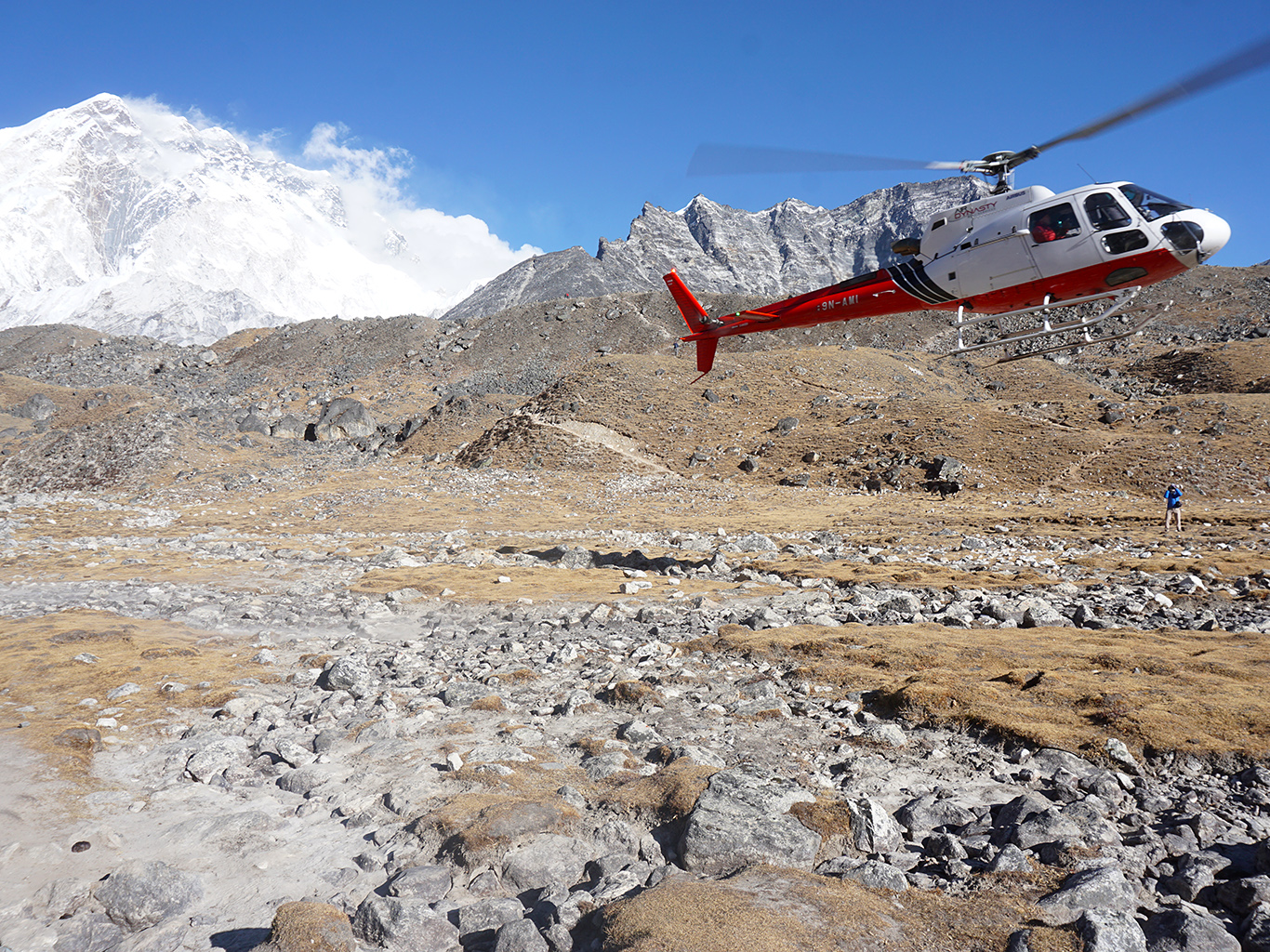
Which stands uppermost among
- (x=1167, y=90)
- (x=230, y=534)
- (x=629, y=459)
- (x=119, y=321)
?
(x=119, y=321)

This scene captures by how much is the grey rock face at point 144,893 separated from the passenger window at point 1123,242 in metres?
19.9

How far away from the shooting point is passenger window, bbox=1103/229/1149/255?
1504 centimetres

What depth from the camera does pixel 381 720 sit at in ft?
25.1

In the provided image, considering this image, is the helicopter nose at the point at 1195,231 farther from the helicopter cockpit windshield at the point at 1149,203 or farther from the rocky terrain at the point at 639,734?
the rocky terrain at the point at 639,734

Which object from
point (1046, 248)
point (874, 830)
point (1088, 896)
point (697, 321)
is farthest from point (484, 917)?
point (697, 321)

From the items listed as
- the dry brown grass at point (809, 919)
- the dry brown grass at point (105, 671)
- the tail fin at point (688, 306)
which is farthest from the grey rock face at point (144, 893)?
the tail fin at point (688, 306)

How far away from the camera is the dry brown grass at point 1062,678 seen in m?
6.51

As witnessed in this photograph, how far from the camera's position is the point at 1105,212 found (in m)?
15.2

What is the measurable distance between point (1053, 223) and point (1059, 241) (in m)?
0.45

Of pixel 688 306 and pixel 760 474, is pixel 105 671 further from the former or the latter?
pixel 760 474

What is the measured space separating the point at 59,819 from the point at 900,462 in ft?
134

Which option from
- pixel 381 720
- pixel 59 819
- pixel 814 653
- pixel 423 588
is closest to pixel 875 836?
pixel 814 653

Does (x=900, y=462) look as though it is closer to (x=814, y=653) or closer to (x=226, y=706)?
(x=814, y=653)

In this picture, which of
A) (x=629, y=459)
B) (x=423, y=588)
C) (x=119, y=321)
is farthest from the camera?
(x=119, y=321)
